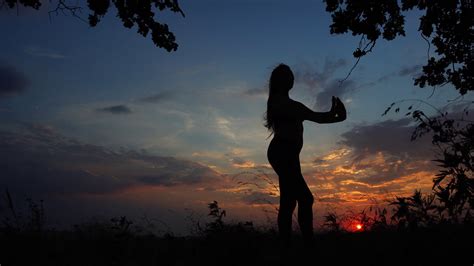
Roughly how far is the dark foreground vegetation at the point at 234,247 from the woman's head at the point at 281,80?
1.82 m

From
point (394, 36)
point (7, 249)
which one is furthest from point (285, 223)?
point (394, 36)

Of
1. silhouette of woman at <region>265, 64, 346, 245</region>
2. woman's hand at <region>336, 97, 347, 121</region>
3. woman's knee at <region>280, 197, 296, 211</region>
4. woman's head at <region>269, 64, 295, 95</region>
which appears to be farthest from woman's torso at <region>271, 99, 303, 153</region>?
woman's knee at <region>280, 197, 296, 211</region>

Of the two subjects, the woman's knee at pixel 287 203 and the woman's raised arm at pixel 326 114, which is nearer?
the woman's raised arm at pixel 326 114

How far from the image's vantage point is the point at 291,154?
18.1 ft

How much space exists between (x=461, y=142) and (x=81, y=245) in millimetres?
6031

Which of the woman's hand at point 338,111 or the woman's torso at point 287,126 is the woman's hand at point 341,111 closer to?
the woman's hand at point 338,111

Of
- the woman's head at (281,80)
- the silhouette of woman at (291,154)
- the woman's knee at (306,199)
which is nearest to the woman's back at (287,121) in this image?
the silhouette of woman at (291,154)

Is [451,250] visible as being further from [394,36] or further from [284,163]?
[394,36]

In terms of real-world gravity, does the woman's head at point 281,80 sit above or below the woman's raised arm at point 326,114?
above

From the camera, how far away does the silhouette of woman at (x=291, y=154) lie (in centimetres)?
548

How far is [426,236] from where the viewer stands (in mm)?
5102

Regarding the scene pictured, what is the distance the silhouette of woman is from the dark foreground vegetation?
1.11 ft

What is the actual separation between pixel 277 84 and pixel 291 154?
96 cm

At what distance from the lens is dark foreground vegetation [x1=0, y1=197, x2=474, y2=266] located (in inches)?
191
